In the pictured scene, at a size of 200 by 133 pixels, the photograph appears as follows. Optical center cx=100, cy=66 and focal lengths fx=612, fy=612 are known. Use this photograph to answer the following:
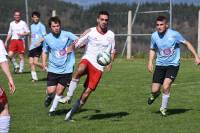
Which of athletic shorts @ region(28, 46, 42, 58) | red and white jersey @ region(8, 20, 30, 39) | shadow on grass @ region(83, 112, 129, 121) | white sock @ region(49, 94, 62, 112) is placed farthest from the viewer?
red and white jersey @ region(8, 20, 30, 39)

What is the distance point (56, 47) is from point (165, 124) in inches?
116

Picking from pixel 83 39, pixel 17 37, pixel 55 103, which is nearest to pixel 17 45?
pixel 17 37

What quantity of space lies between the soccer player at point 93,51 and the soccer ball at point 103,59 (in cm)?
10

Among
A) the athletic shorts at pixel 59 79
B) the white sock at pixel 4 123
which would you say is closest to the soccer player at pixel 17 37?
the athletic shorts at pixel 59 79

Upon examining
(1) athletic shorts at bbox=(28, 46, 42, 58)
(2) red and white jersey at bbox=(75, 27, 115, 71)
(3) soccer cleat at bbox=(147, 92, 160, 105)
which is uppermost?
(2) red and white jersey at bbox=(75, 27, 115, 71)

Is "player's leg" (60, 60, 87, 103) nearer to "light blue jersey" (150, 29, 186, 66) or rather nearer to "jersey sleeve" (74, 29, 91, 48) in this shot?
"jersey sleeve" (74, 29, 91, 48)

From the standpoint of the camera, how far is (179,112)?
40.7 ft

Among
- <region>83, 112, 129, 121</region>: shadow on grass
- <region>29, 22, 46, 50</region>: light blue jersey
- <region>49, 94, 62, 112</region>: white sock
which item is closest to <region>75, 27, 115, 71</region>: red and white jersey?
<region>83, 112, 129, 121</region>: shadow on grass

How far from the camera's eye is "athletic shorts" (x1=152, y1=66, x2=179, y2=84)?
1230 cm

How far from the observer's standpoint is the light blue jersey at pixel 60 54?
485 inches

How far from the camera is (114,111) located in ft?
41.2

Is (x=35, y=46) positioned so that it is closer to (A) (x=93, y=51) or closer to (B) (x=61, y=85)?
(B) (x=61, y=85)

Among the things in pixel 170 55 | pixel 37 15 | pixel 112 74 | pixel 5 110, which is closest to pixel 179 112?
pixel 170 55

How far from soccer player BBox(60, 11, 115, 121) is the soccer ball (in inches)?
4.0
